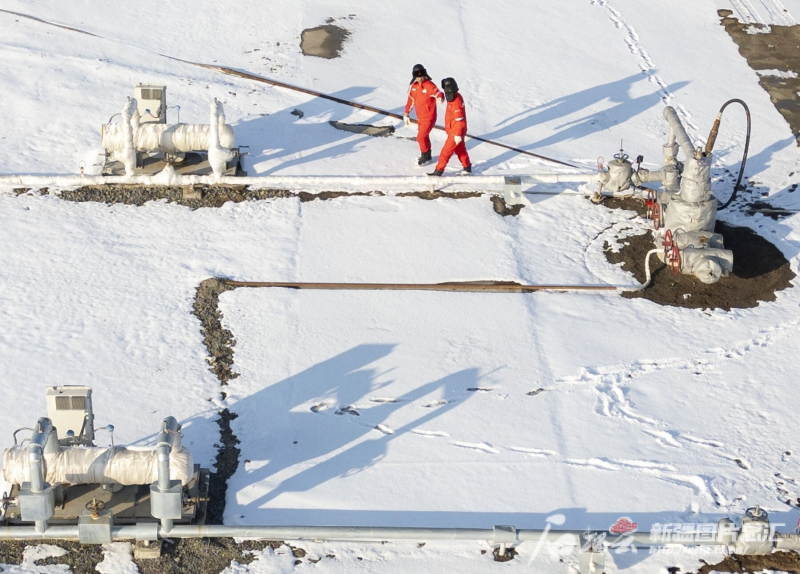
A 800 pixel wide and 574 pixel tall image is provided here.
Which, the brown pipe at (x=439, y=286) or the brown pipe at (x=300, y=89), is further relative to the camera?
the brown pipe at (x=300, y=89)

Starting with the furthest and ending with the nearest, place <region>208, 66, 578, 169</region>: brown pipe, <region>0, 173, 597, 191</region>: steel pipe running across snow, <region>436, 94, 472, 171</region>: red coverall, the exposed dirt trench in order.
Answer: <region>208, 66, 578, 169</region>: brown pipe, <region>436, 94, 472, 171</region>: red coverall, <region>0, 173, 597, 191</region>: steel pipe running across snow, the exposed dirt trench

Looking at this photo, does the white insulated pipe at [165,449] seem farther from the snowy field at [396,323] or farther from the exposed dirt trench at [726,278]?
the exposed dirt trench at [726,278]

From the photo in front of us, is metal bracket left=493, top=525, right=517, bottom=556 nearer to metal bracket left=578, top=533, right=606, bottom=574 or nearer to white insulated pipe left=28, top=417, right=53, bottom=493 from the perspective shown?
metal bracket left=578, top=533, right=606, bottom=574

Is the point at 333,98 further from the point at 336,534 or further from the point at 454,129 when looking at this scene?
the point at 336,534

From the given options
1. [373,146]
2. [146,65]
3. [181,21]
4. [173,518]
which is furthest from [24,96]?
[173,518]

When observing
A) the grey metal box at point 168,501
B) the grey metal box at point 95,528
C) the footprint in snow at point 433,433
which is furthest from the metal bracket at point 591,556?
the grey metal box at point 95,528

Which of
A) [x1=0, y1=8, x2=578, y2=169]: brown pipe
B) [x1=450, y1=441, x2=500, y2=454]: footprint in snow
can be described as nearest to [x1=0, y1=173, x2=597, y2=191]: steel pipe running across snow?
[x1=0, y1=8, x2=578, y2=169]: brown pipe

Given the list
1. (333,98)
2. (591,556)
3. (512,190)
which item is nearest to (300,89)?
(333,98)

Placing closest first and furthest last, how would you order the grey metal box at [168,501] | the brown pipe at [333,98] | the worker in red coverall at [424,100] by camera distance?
1. the grey metal box at [168,501]
2. the worker in red coverall at [424,100]
3. the brown pipe at [333,98]
